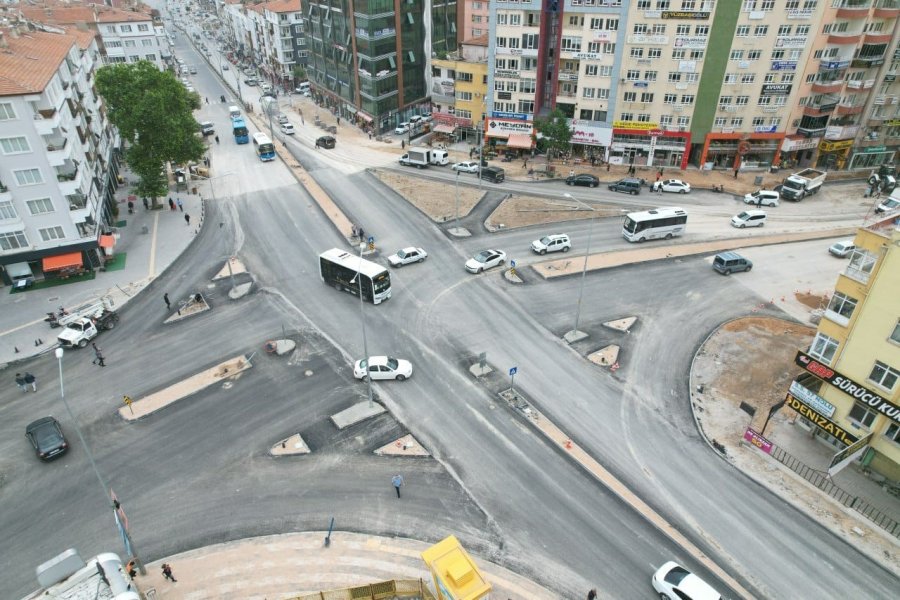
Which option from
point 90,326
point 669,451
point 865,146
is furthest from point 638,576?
point 865,146

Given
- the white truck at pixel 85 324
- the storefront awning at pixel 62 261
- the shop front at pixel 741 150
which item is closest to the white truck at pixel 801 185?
the shop front at pixel 741 150

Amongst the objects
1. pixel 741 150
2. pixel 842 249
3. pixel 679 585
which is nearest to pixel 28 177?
pixel 679 585

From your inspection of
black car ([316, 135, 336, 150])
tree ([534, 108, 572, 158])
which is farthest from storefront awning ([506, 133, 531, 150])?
black car ([316, 135, 336, 150])

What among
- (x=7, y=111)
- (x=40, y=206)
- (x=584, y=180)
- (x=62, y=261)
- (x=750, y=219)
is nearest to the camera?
(x=7, y=111)

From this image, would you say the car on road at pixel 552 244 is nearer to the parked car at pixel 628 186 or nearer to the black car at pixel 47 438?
the parked car at pixel 628 186

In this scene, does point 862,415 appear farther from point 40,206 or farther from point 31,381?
point 40,206
